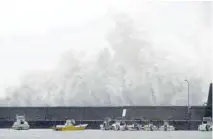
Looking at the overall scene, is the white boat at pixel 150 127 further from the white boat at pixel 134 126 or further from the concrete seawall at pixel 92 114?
the concrete seawall at pixel 92 114

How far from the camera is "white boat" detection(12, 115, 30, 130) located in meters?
22.6

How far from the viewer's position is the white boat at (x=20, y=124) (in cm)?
2257

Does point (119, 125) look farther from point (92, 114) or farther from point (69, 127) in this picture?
point (92, 114)

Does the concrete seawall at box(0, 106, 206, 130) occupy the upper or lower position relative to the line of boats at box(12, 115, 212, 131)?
upper

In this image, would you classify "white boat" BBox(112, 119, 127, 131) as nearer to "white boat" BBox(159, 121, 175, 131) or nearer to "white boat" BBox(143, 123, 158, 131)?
"white boat" BBox(143, 123, 158, 131)

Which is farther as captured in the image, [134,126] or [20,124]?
[20,124]

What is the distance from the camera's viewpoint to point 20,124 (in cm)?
2303

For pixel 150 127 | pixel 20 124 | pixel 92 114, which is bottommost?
pixel 150 127

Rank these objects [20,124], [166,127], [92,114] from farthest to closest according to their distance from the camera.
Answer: [92,114]
[20,124]
[166,127]

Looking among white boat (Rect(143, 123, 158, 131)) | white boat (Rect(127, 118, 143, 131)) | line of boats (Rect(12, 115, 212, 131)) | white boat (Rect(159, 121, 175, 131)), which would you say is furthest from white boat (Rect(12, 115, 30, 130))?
white boat (Rect(159, 121, 175, 131))

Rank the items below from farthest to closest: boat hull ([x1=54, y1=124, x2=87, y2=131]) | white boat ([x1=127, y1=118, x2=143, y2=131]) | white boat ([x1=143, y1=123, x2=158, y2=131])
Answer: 1. boat hull ([x1=54, y1=124, x2=87, y2=131])
2. white boat ([x1=127, y1=118, x2=143, y2=131])
3. white boat ([x1=143, y1=123, x2=158, y2=131])

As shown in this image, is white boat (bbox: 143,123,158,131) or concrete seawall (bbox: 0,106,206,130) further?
concrete seawall (bbox: 0,106,206,130)

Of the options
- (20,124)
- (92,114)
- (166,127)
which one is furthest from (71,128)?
(166,127)

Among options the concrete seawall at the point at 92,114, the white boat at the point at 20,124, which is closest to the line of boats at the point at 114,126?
the white boat at the point at 20,124
